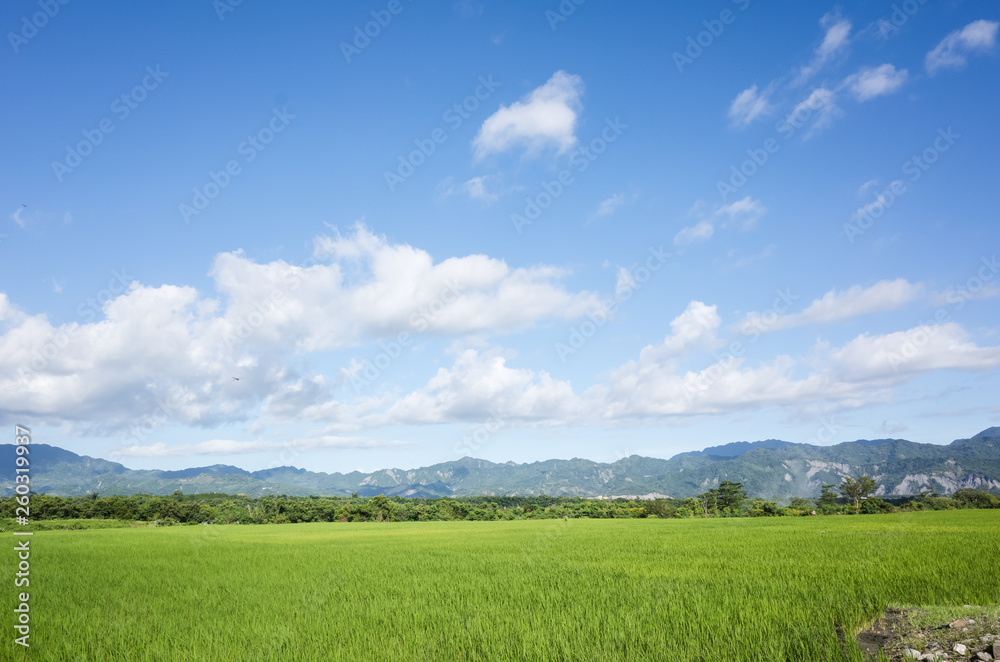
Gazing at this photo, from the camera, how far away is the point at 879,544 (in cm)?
1644

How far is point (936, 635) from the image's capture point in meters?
5.27

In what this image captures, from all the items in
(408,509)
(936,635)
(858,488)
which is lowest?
(408,509)

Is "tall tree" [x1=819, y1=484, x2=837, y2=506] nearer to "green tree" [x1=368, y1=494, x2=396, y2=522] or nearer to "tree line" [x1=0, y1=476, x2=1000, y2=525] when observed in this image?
"tree line" [x1=0, y1=476, x2=1000, y2=525]

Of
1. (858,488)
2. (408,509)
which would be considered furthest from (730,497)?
(408,509)

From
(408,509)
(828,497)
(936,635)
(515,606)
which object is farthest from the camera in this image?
(408,509)

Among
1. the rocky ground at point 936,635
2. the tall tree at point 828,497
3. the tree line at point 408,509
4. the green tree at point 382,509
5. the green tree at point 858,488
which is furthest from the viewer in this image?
the tall tree at point 828,497

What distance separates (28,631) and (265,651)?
5.08 metres

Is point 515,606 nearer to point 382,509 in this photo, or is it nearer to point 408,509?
point 382,509

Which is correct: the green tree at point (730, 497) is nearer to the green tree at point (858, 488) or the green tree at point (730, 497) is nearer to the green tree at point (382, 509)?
the green tree at point (858, 488)

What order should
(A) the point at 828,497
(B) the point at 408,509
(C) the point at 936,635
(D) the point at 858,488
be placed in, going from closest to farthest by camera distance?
(C) the point at 936,635 → (D) the point at 858,488 → (A) the point at 828,497 → (B) the point at 408,509

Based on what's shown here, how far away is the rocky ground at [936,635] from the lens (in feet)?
15.5

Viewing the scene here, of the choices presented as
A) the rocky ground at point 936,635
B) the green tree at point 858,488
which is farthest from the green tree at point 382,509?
the rocky ground at point 936,635

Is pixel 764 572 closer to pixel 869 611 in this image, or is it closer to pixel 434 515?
pixel 869 611

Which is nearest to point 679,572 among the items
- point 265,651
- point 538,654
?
point 538,654
